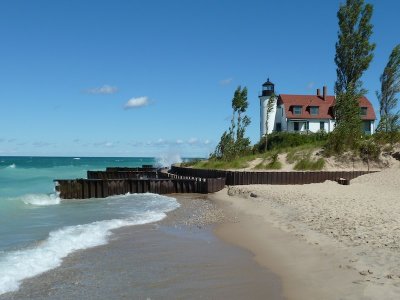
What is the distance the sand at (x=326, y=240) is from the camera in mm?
8133

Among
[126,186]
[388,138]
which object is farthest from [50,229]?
[388,138]

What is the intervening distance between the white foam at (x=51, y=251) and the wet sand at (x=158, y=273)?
1.15ft

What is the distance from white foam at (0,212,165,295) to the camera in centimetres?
991

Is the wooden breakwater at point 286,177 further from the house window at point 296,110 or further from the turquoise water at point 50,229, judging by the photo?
the house window at point 296,110

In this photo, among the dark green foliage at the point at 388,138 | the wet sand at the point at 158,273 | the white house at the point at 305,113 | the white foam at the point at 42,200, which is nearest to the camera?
the wet sand at the point at 158,273

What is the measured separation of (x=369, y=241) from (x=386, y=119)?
33480 millimetres

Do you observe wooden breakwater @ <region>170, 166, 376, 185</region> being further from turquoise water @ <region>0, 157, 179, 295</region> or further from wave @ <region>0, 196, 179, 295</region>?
wave @ <region>0, 196, 179, 295</region>

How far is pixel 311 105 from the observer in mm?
62531

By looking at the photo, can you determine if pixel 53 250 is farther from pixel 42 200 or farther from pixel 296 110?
pixel 296 110

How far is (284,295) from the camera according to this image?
313 inches

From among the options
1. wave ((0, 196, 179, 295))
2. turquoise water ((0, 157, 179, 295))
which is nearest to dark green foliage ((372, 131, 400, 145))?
turquoise water ((0, 157, 179, 295))

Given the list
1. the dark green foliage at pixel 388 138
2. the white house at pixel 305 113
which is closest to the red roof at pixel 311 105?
the white house at pixel 305 113

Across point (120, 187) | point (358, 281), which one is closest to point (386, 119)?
point (120, 187)

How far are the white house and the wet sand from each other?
48874 mm
